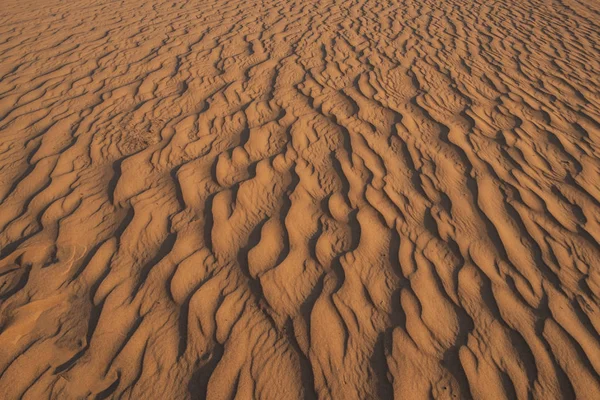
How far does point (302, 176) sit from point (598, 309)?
2104 mm

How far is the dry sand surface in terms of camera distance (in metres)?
1.84

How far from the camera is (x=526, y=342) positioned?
1.89 meters

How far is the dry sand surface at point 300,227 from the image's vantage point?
1.84 m

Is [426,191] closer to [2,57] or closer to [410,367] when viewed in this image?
[410,367]

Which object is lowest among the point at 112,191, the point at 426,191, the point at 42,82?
the point at 426,191

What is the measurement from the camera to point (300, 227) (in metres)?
2.51

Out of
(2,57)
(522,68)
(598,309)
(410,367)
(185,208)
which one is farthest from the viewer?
(2,57)

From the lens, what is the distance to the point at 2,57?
5039 millimetres

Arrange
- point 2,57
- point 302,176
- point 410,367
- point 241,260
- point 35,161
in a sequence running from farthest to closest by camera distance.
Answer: point 2,57
point 35,161
point 302,176
point 241,260
point 410,367

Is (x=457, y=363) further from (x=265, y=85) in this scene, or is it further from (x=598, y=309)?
(x=265, y=85)

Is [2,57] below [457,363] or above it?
above

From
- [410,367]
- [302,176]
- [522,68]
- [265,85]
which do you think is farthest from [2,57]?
[522,68]

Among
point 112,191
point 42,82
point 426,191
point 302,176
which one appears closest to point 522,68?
point 426,191

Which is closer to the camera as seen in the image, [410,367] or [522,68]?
[410,367]
